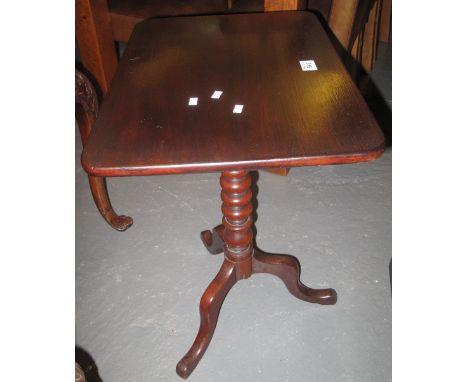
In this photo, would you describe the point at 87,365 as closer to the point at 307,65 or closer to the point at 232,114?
the point at 232,114

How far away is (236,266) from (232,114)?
0.55 meters

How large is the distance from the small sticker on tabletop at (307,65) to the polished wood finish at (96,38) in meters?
1.07

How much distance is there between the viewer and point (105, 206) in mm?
1697

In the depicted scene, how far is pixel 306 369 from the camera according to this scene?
130 centimetres

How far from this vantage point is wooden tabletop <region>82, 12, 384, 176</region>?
0.84m

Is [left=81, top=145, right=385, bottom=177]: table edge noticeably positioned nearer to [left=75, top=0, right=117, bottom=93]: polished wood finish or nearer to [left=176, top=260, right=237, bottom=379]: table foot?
[left=176, top=260, right=237, bottom=379]: table foot

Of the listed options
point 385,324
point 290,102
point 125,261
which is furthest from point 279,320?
point 290,102

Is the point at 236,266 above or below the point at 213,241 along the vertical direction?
above

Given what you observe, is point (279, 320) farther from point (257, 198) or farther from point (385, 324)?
point (257, 198)

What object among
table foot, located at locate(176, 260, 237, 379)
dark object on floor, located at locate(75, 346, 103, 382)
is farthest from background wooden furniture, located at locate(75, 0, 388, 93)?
dark object on floor, located at locate(75, 346, 103, 382)

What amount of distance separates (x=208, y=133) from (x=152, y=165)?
140 mm

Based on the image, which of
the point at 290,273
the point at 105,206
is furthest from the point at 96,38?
the point at 290,273

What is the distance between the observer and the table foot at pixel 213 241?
157 cm

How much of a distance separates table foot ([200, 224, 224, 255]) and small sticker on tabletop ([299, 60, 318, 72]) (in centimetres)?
64
